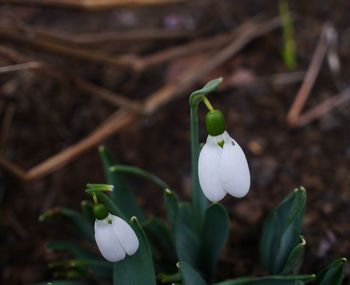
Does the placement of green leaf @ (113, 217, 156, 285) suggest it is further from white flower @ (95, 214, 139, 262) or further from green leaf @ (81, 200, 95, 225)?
green leaf @ (81, 200, 95, 225)

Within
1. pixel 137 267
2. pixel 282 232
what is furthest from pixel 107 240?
pixel 282 232

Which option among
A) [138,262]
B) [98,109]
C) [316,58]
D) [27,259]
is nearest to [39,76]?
[98,109]

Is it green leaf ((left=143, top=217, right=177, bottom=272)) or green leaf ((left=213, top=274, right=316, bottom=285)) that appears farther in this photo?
green leaf ((left=143, top=217, right=177, bottom=272))

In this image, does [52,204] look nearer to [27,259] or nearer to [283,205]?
[27,259]

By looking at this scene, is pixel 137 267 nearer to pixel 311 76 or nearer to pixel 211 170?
pixel 211 170

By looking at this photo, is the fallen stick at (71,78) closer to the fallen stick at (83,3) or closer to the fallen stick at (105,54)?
the fallen stick at (105,54)

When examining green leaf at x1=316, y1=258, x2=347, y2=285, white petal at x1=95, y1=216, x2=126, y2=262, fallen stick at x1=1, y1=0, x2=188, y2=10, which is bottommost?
green leaf at x1=316, y1=258, x2=347, y2=285

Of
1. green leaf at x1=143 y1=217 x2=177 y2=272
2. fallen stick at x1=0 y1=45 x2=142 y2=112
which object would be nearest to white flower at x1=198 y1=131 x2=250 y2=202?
green leaf at x1=143 y1=217 x2=177 y2=272
